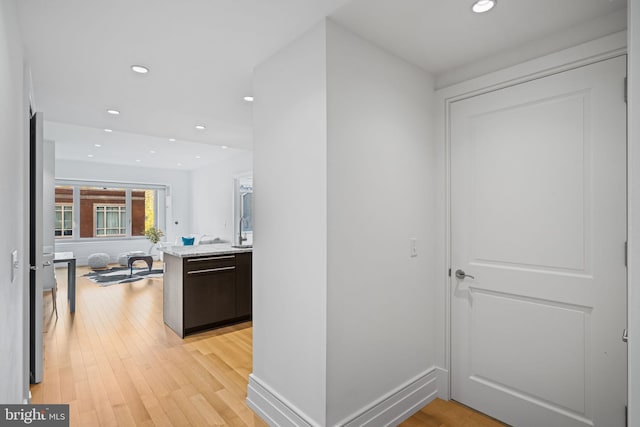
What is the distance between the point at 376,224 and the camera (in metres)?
2.05

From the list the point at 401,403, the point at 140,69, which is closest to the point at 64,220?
the point at 140,69

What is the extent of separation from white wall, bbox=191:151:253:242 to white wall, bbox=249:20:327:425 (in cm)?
457

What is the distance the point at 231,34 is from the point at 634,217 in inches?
80.5

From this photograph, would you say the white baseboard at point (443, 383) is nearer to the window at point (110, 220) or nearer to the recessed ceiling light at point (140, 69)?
the recessed ceiling light at point (140, 69)

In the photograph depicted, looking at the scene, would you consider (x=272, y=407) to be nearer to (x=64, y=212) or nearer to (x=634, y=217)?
(x=634, y=217)

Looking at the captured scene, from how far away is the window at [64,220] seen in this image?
8508mm

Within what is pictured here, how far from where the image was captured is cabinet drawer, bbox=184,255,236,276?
3.59 m

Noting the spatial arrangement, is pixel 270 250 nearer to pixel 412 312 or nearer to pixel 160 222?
pixel 412 312

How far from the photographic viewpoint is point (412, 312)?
2312mm

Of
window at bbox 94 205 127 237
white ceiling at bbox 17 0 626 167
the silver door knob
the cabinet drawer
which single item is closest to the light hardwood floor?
the cabinet drawer

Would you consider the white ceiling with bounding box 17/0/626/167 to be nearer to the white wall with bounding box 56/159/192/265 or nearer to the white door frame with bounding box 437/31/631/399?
the white door frame with bounding box 437/31/631/399

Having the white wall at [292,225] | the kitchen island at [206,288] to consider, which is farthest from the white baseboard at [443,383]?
the kitchen island at [206,288]

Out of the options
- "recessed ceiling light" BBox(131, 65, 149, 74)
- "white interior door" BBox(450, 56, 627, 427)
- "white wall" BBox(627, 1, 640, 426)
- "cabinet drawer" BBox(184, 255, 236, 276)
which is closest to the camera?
"white wall" BBox(627, 1, 640, 426)

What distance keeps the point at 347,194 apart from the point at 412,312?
40.0 inches
